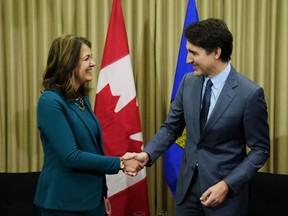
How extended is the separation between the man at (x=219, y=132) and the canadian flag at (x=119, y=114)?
3.32 feet

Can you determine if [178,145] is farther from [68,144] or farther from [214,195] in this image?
[68,144]

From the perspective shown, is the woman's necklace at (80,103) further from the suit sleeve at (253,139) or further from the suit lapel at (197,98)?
the suit sleeve at (253,139)

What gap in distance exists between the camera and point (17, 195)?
8.87 feet

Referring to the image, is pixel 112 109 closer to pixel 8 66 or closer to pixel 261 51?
pixel 8 66

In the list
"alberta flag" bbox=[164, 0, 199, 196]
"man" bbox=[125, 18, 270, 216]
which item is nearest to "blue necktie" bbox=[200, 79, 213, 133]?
"man" bbox=[125, 18, 270, 216]

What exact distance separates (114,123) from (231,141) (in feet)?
4.12

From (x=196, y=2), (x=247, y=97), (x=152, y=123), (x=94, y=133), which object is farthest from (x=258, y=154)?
(x=196, y=2)

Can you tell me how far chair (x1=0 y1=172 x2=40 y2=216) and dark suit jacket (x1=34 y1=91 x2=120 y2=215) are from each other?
909 millimetres

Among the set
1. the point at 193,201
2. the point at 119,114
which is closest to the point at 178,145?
the point at 119,114

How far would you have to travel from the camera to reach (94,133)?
1.96 meters

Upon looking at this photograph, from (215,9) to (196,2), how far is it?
175 mm

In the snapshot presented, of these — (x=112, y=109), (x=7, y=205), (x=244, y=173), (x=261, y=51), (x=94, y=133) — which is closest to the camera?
(x=244, y=173)

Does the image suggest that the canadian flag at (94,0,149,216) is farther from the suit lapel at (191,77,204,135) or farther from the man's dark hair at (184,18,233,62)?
the man's dark hair at (184,18,233,62)

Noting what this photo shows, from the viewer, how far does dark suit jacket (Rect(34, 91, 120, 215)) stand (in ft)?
5.79
